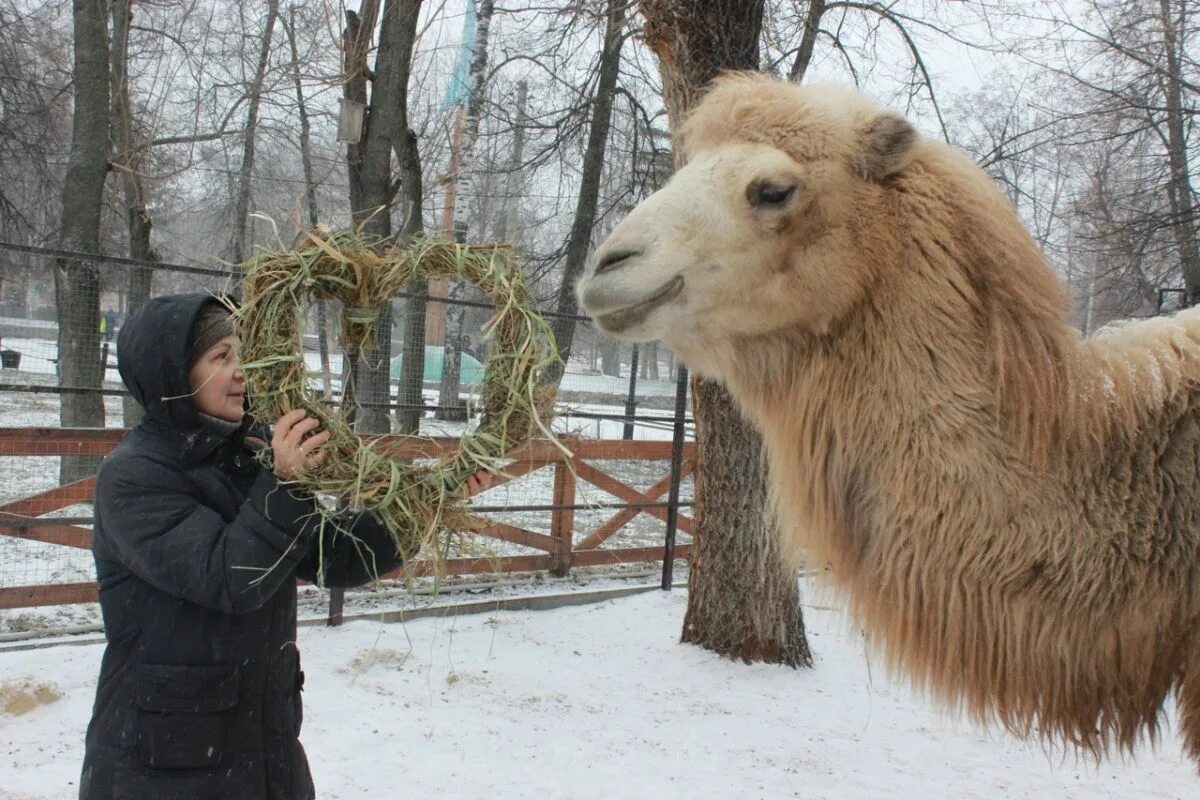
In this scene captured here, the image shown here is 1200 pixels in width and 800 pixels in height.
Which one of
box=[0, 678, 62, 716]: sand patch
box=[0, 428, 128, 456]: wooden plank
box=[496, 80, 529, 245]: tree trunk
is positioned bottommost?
box=[0, 678, 62, 716]: sand patch

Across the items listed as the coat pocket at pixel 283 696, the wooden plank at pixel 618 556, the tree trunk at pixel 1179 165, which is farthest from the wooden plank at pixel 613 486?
the tree trunk at pixel 1179 165

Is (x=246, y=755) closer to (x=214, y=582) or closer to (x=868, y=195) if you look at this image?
(x=214, y=582)

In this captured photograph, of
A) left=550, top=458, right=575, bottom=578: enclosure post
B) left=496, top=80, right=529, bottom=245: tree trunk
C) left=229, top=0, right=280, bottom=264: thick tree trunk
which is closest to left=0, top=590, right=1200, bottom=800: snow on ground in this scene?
left=550, top=458, right=575, bottom=578: enclosure post

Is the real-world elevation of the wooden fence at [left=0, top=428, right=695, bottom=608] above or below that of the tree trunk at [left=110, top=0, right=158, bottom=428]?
below

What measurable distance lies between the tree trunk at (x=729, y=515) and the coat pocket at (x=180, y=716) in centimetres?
416

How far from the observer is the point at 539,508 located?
25.6 ft

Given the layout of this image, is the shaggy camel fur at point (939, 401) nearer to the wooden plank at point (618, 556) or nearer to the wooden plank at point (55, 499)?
the wooden plank at point (55, 499)

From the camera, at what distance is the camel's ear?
2537 mm

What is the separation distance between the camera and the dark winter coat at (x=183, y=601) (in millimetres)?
2176

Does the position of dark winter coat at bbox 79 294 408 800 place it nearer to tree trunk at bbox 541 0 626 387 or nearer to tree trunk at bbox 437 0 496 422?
tree trunk at bbox 437 0 496 422

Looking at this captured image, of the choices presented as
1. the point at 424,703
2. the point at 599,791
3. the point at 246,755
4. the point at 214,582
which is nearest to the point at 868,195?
the point at 214,582

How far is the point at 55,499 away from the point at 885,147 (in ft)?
20.3

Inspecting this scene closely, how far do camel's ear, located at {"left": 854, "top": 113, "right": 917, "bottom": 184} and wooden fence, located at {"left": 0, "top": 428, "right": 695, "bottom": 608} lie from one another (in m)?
2.56

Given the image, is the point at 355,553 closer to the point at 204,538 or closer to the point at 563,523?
the point at 204,538
